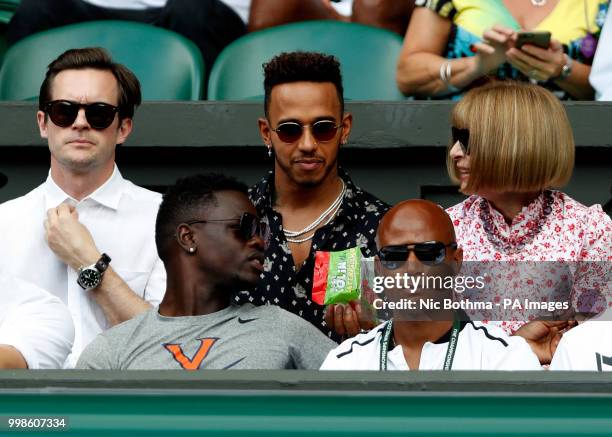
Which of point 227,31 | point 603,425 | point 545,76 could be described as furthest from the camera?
point 227,31

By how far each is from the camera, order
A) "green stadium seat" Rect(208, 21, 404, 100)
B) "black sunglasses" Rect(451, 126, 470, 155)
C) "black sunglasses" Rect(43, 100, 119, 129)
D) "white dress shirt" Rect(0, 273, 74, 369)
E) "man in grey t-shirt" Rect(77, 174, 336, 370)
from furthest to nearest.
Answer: "green stadium seat" Rect(208, 21, 404, 100), "black sunglasses" Rect(43, 100, 119, 129), "black sunglasses" Rect(451, 126, 470, 155), "white dress shirt" Rect(0, 273, 74, 369), "man in grey t-shirt" Rect(77, 174, 336, 370)

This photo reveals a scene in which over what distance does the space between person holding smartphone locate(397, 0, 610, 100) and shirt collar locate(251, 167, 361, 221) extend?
1.92 ft

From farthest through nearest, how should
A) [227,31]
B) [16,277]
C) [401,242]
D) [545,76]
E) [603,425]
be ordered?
[227,31]
[545,76]
[16,277]
[401,242]
[603,425]

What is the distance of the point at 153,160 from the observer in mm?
4422

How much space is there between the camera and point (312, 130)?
3777 millimetres

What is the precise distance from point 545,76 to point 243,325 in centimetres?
143

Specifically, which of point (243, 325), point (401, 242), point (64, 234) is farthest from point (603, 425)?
point (64, 234)

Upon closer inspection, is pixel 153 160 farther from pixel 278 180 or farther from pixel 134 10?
pixel 134 10

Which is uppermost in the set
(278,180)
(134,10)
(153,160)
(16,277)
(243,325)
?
(134,10)

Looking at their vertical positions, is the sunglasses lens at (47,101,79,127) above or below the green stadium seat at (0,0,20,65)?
below

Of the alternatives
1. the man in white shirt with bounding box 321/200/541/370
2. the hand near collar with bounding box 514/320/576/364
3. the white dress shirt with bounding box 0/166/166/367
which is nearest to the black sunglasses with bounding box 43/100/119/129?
the white dress shirt with bounding box 0/166/166/367

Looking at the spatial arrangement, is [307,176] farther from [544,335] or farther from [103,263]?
[544,335]

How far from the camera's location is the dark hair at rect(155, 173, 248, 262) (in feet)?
11.4

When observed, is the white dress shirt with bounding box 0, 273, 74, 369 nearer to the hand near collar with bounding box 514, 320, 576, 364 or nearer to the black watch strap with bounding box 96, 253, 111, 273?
the black watch strap with bounding box 96, 253, 111, 273
